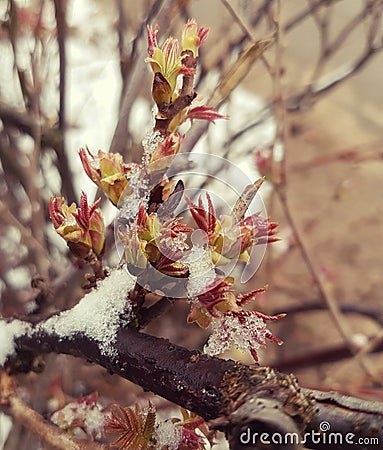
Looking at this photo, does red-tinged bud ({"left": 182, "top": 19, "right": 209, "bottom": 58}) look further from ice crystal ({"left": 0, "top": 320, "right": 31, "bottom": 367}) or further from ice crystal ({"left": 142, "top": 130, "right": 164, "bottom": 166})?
ice crystal ({"left": 0, "top": 320, "right": 31, "bottom": 367})

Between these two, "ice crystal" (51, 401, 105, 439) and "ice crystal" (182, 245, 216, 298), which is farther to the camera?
"ice crystal" (51, 401, 105, 439)

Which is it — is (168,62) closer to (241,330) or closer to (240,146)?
(241,330)

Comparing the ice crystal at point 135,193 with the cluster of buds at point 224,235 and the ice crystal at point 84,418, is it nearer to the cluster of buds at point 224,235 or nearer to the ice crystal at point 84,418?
the cluster of buds at point 224,235

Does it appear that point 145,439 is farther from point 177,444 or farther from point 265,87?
point 265,87

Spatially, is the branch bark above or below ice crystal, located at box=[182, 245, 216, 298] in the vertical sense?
below

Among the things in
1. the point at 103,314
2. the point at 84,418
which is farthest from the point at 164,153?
the point at 84,418

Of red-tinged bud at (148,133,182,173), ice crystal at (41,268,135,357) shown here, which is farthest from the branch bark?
red-tinged bud at (148,133,182,173)
